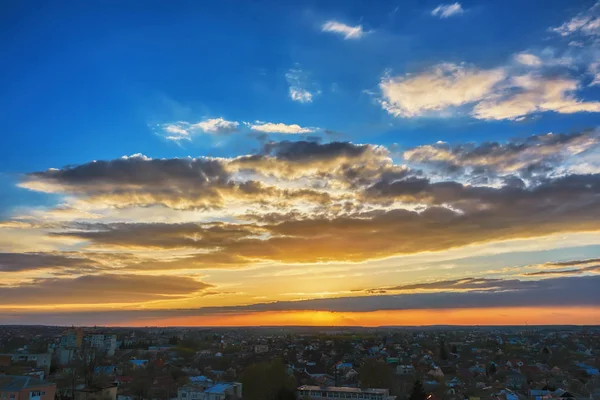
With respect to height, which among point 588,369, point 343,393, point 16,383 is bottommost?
point 588,369

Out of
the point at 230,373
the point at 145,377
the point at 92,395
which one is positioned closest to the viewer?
the point at 92,395

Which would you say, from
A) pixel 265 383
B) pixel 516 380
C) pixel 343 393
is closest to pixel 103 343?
pixel 265 383

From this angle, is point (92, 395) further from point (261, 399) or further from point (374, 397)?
point (374, 397)

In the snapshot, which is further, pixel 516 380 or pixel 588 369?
pixel 588 369

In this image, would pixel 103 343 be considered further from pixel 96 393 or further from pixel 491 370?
pixel 491 370

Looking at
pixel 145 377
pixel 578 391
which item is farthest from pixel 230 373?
pixel 578 391
